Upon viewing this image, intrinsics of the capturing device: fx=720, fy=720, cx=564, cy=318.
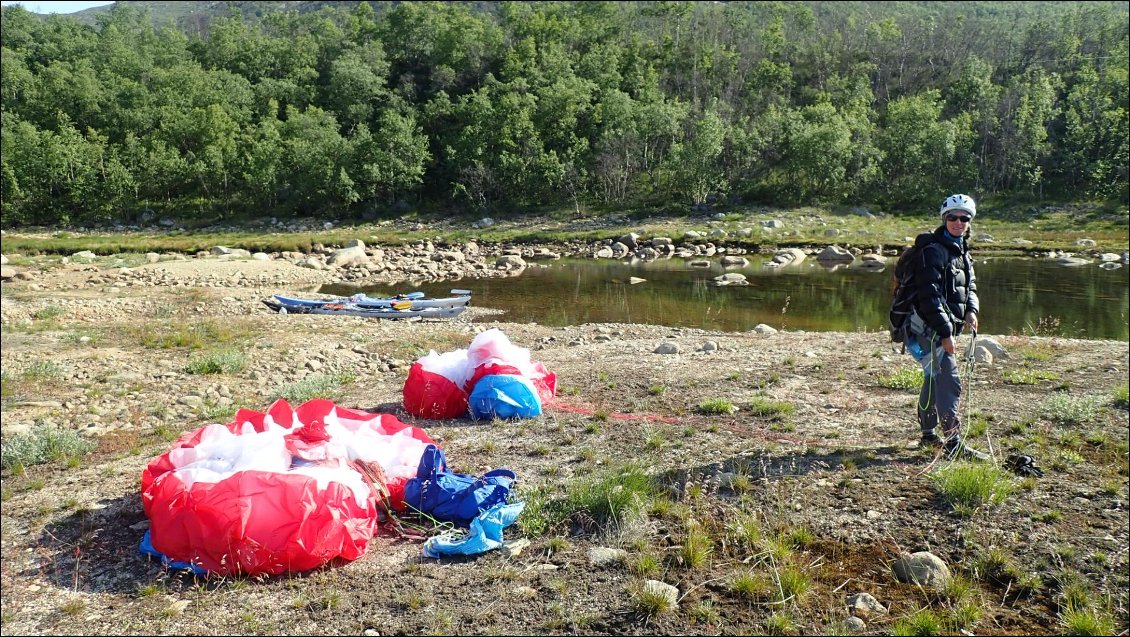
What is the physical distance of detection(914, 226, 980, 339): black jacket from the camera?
6.67 metres

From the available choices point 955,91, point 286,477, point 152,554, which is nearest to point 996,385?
point 286,477

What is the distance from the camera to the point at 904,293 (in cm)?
701

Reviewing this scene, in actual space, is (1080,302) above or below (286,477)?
below

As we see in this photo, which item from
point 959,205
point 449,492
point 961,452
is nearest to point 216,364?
point 449,492

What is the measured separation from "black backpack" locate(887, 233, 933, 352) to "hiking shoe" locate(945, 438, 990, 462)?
43.8 inches

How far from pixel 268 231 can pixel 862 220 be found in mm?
46593

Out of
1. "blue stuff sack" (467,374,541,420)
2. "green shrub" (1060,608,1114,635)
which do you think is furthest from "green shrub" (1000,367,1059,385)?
"blue stuff sack" (467,374,541,420)

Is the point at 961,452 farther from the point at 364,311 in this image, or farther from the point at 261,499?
the point at 364,311

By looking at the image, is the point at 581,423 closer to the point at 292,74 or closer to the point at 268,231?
the point at 268,231

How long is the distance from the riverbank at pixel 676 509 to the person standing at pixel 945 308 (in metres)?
0.54

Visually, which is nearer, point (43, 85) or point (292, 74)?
point (43, 85)

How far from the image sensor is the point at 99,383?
11484 mm

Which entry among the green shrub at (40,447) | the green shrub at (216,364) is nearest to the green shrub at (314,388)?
the green shrub at (216,364)

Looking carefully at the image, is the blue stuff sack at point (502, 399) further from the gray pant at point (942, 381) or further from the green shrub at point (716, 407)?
the gray pant at point (942, 381)
